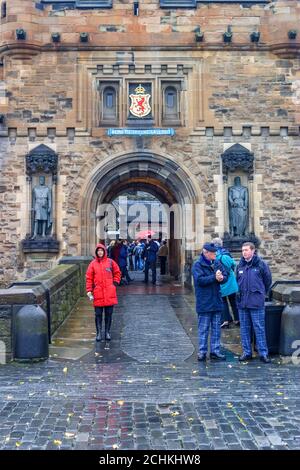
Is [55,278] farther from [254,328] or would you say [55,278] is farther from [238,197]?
[238,197]

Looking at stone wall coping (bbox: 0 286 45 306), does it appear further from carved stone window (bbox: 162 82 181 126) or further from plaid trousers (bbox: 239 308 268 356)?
carved stone window (bbox: 162 82 181 126)

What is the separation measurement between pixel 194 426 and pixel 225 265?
4193mm

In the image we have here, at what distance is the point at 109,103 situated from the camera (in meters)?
15.6

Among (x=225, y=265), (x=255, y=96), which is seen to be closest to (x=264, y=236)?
(x=255, y=96)

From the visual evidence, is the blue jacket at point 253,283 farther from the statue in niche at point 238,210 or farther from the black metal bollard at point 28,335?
the statue in niche at point 238,210

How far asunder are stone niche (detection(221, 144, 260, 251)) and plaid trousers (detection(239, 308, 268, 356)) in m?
8.24

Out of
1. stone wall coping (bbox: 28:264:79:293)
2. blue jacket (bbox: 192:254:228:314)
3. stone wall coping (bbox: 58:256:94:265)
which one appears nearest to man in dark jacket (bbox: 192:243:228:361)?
blue jacket (bbox: 192:254:228:314)

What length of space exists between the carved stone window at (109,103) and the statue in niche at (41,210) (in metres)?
2.64

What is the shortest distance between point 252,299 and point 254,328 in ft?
1.20

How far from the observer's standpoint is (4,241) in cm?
1505

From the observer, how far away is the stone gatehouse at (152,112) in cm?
1512

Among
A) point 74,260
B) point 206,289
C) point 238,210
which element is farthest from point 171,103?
point 206,289

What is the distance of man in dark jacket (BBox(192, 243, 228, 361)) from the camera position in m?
6.70

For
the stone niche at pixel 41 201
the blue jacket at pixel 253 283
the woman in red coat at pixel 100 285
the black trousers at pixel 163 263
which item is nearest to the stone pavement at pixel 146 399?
the woman in red coat at pixel 100 285
